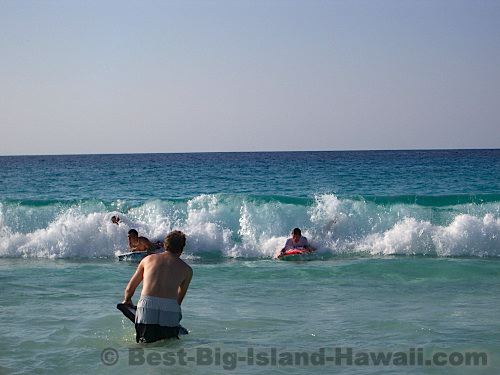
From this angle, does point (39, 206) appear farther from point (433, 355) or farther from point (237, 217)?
point (433, 355)

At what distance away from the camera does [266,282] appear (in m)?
13.0

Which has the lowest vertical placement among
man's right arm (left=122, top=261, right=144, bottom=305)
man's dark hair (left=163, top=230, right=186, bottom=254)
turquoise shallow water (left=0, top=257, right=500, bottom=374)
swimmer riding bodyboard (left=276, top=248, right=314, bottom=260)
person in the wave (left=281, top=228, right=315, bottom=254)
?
turquoise shallow water (left=0, top=257, right=500, bottom=374)

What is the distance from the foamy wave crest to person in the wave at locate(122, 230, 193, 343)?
34.8 feet

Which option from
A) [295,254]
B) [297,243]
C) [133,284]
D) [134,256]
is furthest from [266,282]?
[133,284]

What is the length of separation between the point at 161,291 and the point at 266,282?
5.80m

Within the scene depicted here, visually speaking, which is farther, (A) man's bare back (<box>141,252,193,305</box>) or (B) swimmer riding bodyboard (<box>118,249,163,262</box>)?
(B) swimmer riding bodyboard (<box>118,249,163,262</box>)

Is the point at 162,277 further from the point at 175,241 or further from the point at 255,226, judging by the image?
the point at 255,226

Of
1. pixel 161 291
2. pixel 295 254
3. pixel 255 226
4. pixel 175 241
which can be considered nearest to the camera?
pixel 161 291

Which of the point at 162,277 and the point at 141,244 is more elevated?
the point at 162,277

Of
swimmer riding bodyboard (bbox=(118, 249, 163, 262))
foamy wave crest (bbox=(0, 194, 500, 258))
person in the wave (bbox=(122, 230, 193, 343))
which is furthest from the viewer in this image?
foamy wave crest (bbox=(0, 194, 500, 258))

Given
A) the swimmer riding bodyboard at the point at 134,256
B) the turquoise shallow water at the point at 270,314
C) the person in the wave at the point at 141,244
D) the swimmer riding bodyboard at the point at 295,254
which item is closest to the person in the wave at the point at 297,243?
the swimmer riding bodyboard at the point at 295,254

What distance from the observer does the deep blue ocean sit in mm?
7926

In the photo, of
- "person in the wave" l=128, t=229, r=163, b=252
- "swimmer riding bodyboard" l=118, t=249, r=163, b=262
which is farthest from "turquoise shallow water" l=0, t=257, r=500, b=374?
"person in the wave" l=128, t=229, r=163, b=252

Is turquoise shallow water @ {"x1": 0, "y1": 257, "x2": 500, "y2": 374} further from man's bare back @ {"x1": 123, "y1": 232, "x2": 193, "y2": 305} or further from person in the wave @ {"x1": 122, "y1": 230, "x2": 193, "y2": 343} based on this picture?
man's bare back @ {"x1": 123, "y1": 232, "x2": 193, "y2": 305}
